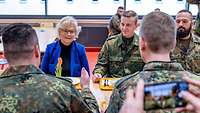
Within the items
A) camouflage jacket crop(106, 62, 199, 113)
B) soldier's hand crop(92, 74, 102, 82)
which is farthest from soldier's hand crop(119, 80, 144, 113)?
soldier's hand crop(92, 74, 102, 82)

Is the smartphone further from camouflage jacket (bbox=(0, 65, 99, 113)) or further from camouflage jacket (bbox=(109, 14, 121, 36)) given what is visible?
camouflage jacket (bbox=(109, 14, 121, 36))

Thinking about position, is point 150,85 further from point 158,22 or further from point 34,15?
point 34,15

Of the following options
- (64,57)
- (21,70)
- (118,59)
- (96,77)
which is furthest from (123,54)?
(21,70)

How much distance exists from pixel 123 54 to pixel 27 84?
2067 mm

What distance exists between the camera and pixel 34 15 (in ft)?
25.5

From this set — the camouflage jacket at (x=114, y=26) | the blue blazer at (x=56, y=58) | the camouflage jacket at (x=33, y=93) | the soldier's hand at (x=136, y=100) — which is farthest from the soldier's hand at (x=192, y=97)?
the camouflage jacket at (x=114, y=26)

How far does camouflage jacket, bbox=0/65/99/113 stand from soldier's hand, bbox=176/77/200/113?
0.92 m

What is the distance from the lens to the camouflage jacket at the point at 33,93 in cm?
180

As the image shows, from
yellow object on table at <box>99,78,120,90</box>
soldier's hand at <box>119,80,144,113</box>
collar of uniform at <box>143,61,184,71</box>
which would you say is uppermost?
soldier's hand at <box>119,80,144,113</box>

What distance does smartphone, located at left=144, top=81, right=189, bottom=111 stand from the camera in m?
1.05

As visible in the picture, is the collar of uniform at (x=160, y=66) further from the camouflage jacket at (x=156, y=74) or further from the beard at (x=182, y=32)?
the beard at (x=182, y=32)

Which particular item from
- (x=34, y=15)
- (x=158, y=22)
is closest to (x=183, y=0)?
(x=34, y=15)

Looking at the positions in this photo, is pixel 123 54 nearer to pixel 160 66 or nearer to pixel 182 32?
pixel 182 32

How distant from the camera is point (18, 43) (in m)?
1.88
